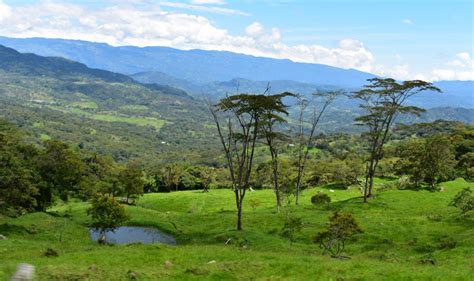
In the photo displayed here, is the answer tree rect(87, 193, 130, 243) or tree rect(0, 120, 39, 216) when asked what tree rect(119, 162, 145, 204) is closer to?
tree rect(0, 120, 39, 216)

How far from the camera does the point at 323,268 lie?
24.2 metres

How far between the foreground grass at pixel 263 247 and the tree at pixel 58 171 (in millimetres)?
4336

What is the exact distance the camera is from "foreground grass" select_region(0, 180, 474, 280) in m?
23.0

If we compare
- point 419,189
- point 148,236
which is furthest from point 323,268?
point 419,189

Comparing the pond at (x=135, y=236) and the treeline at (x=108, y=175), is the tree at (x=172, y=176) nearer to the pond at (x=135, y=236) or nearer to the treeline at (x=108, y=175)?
the treeline at (x=108, y=175)

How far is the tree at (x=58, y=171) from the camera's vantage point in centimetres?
5644

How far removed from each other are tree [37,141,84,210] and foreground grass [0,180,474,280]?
4.34 metres

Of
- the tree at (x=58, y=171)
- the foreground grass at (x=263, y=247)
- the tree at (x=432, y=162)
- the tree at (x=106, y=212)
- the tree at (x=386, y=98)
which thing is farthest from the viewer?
the tree at (x=432, y=162)

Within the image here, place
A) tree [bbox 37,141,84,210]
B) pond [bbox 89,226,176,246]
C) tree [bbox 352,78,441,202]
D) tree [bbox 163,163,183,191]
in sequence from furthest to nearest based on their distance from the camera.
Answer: tree [bbox 163,163,183,191]
tree [bbox 37,141,84,210]
tree [bbox 352,78,441,202]
pond [bbox 89,226,176,246]

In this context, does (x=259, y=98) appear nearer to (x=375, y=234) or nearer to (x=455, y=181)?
(x=375, y=234)

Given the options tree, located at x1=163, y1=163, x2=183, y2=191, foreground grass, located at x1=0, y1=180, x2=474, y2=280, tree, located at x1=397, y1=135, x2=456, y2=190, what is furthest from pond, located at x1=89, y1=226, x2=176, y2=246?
tree, located at x1=163, y1=163, x2=183, y2=191

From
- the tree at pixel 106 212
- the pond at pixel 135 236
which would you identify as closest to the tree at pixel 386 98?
the pond at pixel 135 236

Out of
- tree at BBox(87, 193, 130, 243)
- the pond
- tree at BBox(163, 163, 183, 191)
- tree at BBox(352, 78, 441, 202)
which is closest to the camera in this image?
tree at BBox(87, 193, 130, 243)

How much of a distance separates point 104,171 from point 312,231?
63586mm
